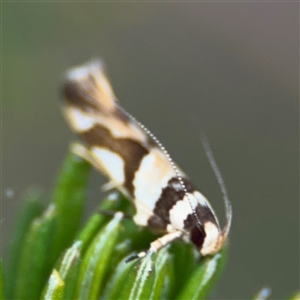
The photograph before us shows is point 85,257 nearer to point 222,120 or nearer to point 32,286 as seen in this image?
point 32,286

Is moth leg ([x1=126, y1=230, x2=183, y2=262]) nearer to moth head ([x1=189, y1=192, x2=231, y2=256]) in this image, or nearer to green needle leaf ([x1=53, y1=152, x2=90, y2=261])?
moth head ([x1=189, y1=192, x2=231, y2=256])

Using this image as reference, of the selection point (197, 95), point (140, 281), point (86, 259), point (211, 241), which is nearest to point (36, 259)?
point (86, 259)

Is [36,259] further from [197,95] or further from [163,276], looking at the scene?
[197,95]

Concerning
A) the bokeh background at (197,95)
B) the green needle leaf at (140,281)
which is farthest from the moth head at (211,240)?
the bokeh background at (197,95)

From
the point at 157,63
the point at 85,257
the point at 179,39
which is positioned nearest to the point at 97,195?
the point at 157,63

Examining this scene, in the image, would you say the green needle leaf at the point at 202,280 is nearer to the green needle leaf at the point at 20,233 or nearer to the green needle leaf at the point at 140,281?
the green needle leaf at the point at 140,281
